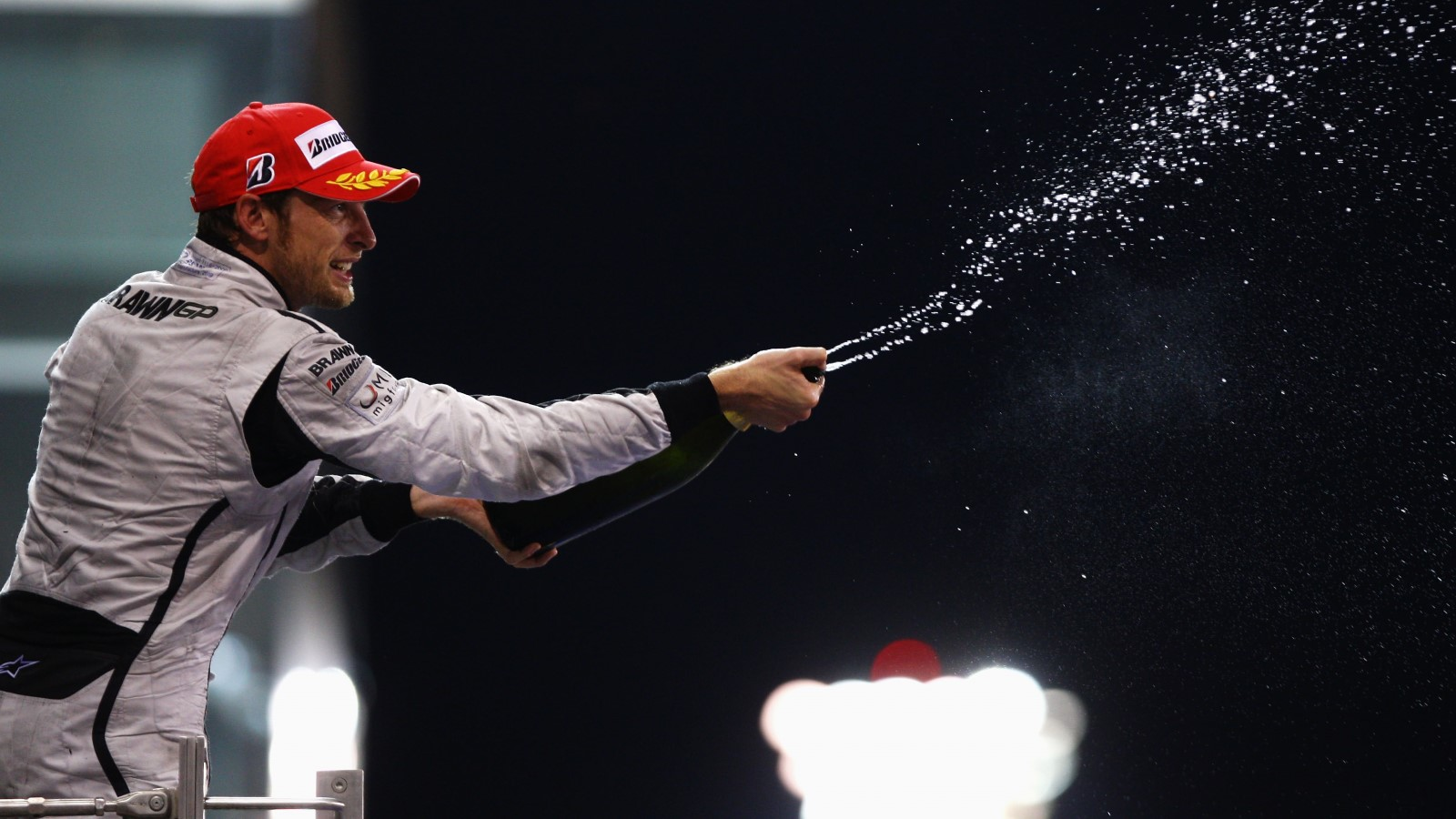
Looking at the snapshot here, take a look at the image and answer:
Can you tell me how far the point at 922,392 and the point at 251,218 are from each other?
1338mm

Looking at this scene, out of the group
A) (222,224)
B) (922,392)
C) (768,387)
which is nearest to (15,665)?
(222,224)

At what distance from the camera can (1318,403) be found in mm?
2303

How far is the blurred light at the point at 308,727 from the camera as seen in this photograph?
2.47 meters

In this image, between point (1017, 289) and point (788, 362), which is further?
point (1017, 289)

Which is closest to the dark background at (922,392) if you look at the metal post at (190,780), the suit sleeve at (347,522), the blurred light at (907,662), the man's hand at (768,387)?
the blurred light at (907,662)

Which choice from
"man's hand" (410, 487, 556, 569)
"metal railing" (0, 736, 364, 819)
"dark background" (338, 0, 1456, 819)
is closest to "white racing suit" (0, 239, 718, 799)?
"metal railing" (0, 736, 364, 819)

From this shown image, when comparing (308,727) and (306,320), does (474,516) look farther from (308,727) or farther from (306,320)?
(308,727)

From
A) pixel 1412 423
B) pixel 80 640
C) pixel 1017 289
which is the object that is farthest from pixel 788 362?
pixel 1412 423

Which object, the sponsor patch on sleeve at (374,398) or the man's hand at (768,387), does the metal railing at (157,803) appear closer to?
the sponsor patch on sleeve at (374,398)

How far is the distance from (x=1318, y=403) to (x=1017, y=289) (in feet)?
1.73

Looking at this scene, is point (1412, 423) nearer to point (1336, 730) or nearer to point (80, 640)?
point (1336, 730)

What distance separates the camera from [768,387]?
139 cm

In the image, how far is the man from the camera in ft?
3.95

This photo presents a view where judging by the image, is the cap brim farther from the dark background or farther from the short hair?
the dark background
